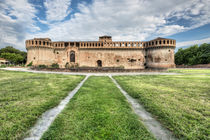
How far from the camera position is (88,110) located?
3.61m

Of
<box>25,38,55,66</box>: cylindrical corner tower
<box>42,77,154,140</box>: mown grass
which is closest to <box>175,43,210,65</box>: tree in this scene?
<box>42,77,154,140</box>: mown grass

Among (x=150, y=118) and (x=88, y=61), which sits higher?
(x=88, y=61)

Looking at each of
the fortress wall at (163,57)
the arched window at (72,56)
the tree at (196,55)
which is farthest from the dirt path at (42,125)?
the tree at (196,55)

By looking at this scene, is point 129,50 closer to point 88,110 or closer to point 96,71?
point 96,71

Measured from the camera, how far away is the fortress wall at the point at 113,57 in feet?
118

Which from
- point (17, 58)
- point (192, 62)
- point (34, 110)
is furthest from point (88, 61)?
point (192, 62)

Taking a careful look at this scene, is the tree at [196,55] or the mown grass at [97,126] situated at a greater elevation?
the tree at [196,55]

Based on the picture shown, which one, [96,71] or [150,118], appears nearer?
[150,118]

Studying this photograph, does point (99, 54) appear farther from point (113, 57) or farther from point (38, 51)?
point (38, 51)

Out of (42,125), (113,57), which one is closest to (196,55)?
(113,57)

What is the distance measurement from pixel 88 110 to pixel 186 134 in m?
2.82

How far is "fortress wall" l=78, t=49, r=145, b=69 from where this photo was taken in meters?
36.1

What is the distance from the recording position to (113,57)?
36375 mm

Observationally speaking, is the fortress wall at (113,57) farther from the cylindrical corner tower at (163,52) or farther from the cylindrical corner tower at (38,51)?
the cylindrical corner tower at (38,51)
